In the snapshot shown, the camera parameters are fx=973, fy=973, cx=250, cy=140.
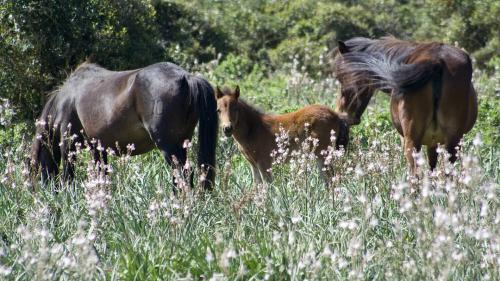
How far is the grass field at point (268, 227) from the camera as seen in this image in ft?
15.8

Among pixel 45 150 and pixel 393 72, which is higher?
pixel 393 72

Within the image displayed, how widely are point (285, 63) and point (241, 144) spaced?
25.9 ft

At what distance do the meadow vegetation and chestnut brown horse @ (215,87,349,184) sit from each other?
225 mm

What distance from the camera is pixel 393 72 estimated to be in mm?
7637

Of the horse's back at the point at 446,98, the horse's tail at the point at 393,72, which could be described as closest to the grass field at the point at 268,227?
the horse's back at the point at 446,98

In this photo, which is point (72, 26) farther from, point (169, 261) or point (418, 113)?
point (169, 261)

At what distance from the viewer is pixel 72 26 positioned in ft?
33.1

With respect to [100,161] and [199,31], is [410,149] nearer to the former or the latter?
[100,161]

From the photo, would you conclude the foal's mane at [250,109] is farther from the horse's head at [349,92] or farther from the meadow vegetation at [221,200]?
the horse's head at [349,92]

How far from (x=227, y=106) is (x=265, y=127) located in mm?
520

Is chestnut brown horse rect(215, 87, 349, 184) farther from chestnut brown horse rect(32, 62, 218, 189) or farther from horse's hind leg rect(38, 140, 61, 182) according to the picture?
horse's hind leg rect(38, 140, 61, 182)

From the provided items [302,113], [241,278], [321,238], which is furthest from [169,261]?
[302,113]

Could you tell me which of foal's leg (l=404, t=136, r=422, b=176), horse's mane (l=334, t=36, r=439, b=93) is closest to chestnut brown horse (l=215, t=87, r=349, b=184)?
horse's mane (l=334, t=36, r=439, b=93)

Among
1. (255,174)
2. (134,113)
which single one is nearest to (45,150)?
(134,113)
